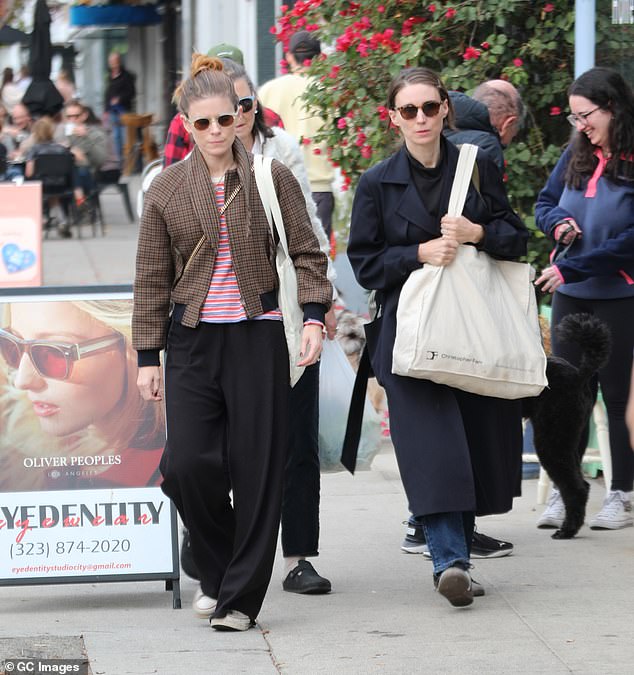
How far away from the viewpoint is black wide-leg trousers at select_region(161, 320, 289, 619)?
462 cm

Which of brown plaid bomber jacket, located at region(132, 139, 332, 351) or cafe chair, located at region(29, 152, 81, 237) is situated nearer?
brown plaid bomber jacket, located at region(132, 139, 332, 351)

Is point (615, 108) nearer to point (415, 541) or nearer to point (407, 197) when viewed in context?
point (407, 197)

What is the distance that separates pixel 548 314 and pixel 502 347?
249 cm

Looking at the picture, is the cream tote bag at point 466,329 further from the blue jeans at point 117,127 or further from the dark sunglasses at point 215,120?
the blue jeans at point 117,127

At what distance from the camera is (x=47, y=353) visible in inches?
202

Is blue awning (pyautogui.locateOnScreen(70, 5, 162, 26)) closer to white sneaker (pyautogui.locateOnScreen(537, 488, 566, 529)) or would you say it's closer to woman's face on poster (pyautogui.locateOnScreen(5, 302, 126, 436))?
white sneaker (pyautogui.locateOnScreen(537, 488, 566, 529))

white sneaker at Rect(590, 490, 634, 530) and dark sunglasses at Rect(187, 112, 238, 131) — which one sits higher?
dark sunglasses at Rect(187, 112, 238, 131)

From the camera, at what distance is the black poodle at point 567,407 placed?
5.78 meters

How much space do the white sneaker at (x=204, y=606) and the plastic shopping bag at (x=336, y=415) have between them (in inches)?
34.2

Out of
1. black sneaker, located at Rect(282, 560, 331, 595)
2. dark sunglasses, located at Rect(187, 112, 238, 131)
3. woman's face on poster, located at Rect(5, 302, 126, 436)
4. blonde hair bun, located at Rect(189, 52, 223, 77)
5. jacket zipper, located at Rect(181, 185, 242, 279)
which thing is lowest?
black sneaker, located at Rect(282, 560, 331, 595)

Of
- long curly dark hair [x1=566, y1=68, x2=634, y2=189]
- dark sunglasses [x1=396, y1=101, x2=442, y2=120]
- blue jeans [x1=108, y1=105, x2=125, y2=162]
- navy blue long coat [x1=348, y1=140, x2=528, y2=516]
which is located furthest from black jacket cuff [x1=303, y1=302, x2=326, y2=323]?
blue jeans [x1=108, y1=105, x2=125, y2=162]

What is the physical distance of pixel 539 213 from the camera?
6301 mm

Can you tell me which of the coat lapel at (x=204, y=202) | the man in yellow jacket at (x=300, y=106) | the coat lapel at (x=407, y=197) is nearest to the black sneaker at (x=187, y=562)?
the coat lapel at (x=204, y=202)

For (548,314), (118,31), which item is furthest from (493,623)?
(118,31)
